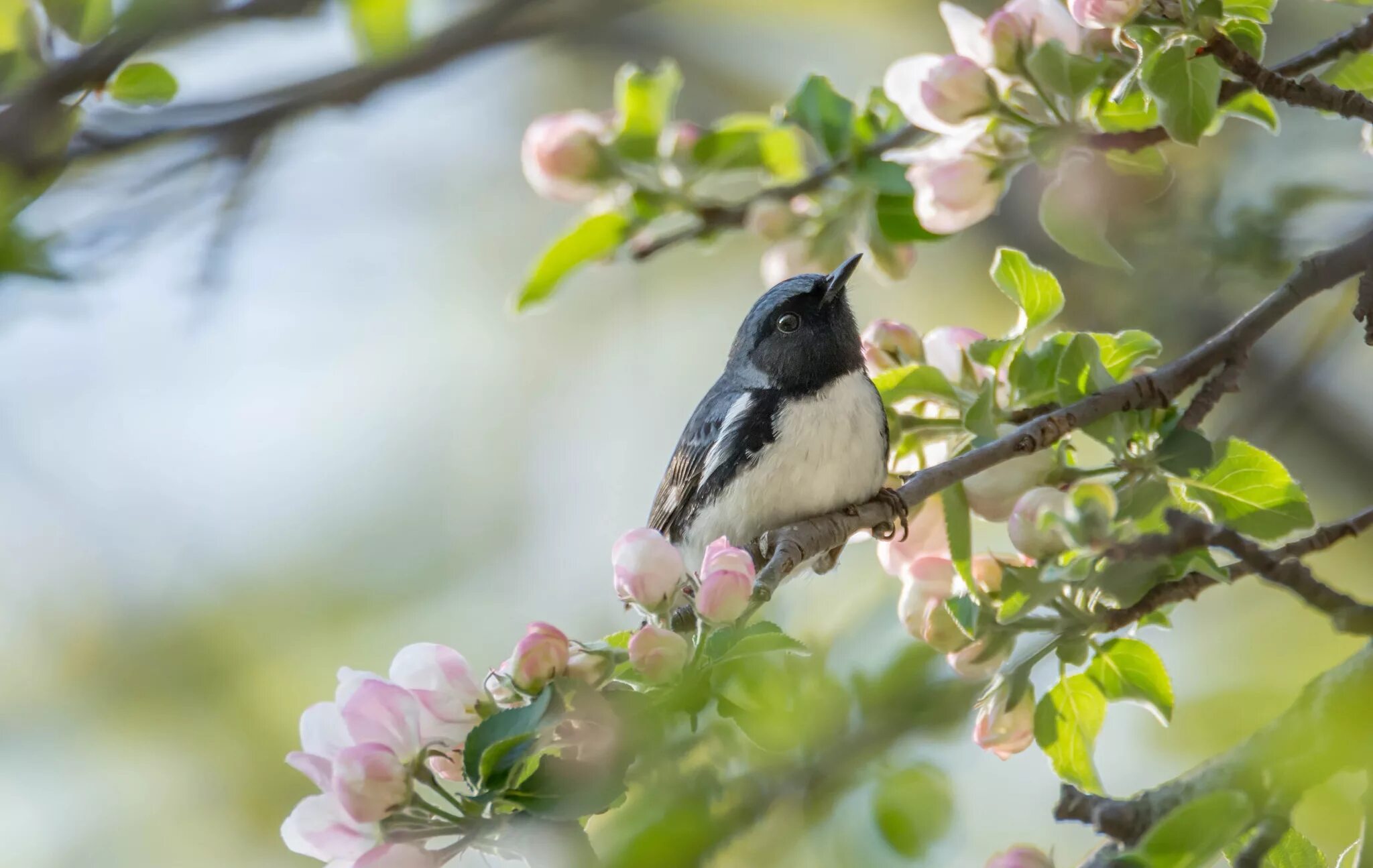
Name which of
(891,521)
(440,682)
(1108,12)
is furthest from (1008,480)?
(440,682)

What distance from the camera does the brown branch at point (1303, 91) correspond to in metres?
1.64

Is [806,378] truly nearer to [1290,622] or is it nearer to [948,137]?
[948,137]

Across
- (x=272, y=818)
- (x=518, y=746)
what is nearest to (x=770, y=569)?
(x=518, y=746)

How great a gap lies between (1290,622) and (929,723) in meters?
3.07

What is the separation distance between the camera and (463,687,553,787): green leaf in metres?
1.23

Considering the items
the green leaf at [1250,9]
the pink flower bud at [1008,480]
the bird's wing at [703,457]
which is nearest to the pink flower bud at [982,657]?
the pink flower bud at [1008,480]

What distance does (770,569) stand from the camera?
1737 millimetres

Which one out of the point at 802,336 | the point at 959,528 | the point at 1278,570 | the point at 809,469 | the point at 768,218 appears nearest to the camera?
the point at 1278,570

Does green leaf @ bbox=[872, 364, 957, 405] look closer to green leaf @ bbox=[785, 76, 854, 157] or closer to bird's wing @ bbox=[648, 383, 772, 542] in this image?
green leaf @ bbox=[785, 76, 854, 157]

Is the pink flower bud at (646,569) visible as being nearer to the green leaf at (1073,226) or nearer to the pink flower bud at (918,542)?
the pink flower bud at (918,542)

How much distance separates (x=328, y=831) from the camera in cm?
132

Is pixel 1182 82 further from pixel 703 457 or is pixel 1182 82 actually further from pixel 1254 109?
pixel 703 457

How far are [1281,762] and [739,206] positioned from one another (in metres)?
1.44

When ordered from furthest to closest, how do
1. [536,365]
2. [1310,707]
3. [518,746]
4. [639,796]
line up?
[536,365]
[518,746]
[1310,707]
[639,796]
